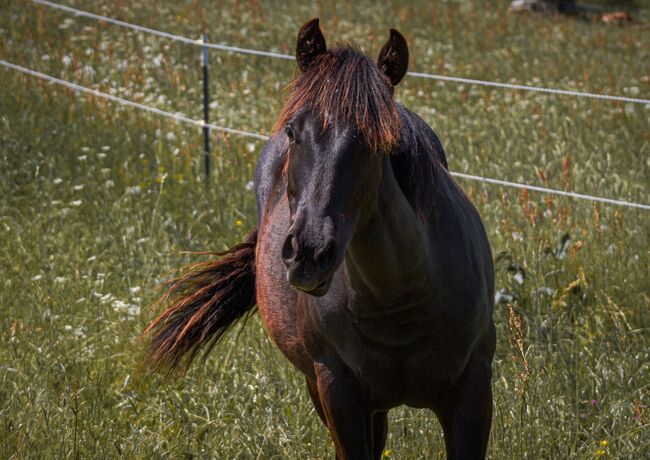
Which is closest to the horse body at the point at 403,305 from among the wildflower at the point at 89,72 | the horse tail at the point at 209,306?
the horse tail at the point at 209,306

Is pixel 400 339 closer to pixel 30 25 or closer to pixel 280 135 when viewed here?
pixel 280 135

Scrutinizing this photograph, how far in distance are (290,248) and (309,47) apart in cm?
66

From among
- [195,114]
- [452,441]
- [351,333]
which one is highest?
[351,333]

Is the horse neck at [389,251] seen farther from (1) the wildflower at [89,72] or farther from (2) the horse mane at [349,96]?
(1) the wildflower at [89,72]

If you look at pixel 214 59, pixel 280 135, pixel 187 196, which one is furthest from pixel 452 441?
pixel 214 59

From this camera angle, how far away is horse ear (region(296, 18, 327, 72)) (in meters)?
2.84

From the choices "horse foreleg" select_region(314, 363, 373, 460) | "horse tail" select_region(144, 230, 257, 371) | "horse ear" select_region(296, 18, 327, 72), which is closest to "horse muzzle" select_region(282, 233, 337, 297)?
"horse ear" select_region(296, 18, 327, 72)

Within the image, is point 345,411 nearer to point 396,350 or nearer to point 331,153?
point 396,350

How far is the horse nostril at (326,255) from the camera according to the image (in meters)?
2.42

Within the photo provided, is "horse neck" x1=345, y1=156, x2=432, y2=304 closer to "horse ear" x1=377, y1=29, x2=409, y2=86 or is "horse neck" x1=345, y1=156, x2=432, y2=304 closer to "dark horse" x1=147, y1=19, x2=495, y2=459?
"dark horse" x1=147, y1=19, x2=495, y2=459

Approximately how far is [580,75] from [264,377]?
7229 millimetres

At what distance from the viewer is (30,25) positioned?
10.9 meters

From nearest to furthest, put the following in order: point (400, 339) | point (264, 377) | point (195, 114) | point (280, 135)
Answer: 1. point (400, 339)
2. point (280, 135)
3. point (264, 377)
4. point (195, 114)

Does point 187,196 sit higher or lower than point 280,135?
lower
